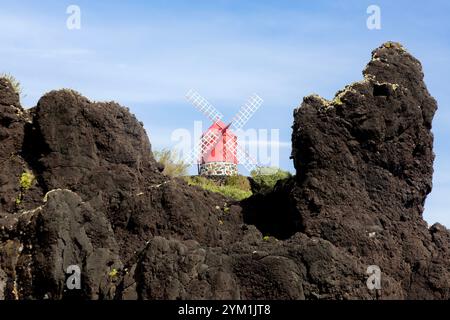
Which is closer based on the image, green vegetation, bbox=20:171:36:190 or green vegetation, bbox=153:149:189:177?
green vegetation, bbox=20:171:36:190

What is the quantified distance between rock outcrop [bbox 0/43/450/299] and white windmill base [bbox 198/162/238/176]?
3733cm

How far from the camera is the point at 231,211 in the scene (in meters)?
21.9

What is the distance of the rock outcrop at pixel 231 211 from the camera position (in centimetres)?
1773

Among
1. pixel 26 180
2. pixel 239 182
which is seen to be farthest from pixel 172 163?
pixel 26 180

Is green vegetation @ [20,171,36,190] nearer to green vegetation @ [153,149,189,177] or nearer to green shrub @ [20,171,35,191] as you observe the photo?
green shrub @ [20,171,35,191]

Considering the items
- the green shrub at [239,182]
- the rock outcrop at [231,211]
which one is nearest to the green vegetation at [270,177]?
the green shrub at [239,182]

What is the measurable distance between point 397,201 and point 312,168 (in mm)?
1999

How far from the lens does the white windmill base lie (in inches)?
2413

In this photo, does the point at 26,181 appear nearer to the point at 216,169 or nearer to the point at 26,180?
the point at 26,180

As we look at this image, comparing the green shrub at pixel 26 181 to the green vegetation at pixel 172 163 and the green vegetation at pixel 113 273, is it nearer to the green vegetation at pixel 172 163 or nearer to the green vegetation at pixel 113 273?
the green vegetation at pixel 113 273

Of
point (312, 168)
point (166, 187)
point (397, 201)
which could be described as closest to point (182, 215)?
point (166, 187)

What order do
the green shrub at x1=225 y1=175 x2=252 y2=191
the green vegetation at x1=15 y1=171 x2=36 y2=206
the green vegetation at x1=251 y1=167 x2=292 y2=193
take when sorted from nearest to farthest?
the green vegetation at x1=15 y1=171 x2=36 y2=206 < the green vegetation at x1=251 y1=167 x2=292 y2=193 < the green shrub at x1=225 y1=175 x2=252 y2=191

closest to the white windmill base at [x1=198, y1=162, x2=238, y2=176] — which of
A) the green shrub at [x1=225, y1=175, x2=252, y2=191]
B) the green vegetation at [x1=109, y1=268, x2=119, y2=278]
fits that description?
the green shrub at [x1=225, y1=175, x2=252, y2=191]

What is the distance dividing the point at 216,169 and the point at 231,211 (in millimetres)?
39916
